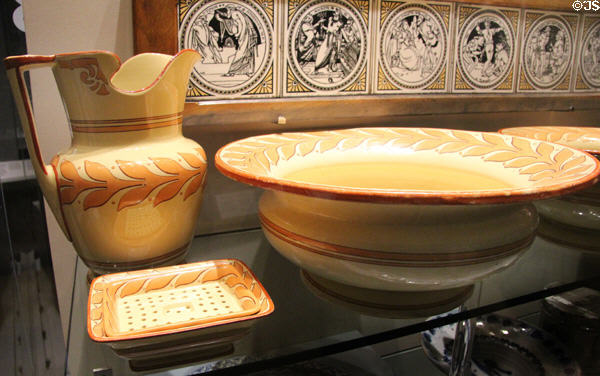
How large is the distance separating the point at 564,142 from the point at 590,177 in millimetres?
252

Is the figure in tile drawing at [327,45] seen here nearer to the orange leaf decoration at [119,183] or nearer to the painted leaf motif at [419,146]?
the painted leaf motif at [419,146]

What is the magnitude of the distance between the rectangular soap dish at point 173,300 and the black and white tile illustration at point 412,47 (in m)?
0.32

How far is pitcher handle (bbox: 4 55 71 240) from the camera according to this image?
0.34 m

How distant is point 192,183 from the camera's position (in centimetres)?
40

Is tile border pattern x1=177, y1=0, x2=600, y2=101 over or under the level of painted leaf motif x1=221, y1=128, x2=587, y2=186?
over

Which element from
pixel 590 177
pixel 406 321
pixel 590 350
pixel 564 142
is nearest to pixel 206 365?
pixel 406 321

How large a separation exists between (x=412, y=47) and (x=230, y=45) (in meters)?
0.23

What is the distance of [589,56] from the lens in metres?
0.73

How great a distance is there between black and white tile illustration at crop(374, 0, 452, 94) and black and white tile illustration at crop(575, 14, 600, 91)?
0.82ft

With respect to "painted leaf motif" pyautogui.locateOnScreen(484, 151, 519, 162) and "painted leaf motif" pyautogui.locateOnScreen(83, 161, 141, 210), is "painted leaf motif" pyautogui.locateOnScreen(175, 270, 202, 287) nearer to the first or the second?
"painted leaf motif" pyautogui.locateOnScreen(83, 161, 141, 210)

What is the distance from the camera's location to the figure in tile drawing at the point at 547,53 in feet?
2.22

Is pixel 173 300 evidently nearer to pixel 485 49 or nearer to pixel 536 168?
pixel 536 168

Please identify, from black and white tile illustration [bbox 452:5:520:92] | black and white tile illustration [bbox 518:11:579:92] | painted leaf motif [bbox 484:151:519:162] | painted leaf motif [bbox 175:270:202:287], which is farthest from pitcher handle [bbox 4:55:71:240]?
black and white tile illustration [bbox 518:11:579:92]

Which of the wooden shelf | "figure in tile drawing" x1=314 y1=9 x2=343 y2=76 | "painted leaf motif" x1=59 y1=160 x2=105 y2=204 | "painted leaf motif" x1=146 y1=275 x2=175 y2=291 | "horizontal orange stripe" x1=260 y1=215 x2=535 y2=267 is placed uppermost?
"figure in tile drawing" x1=314 y1=9 x2=343 y2=76
